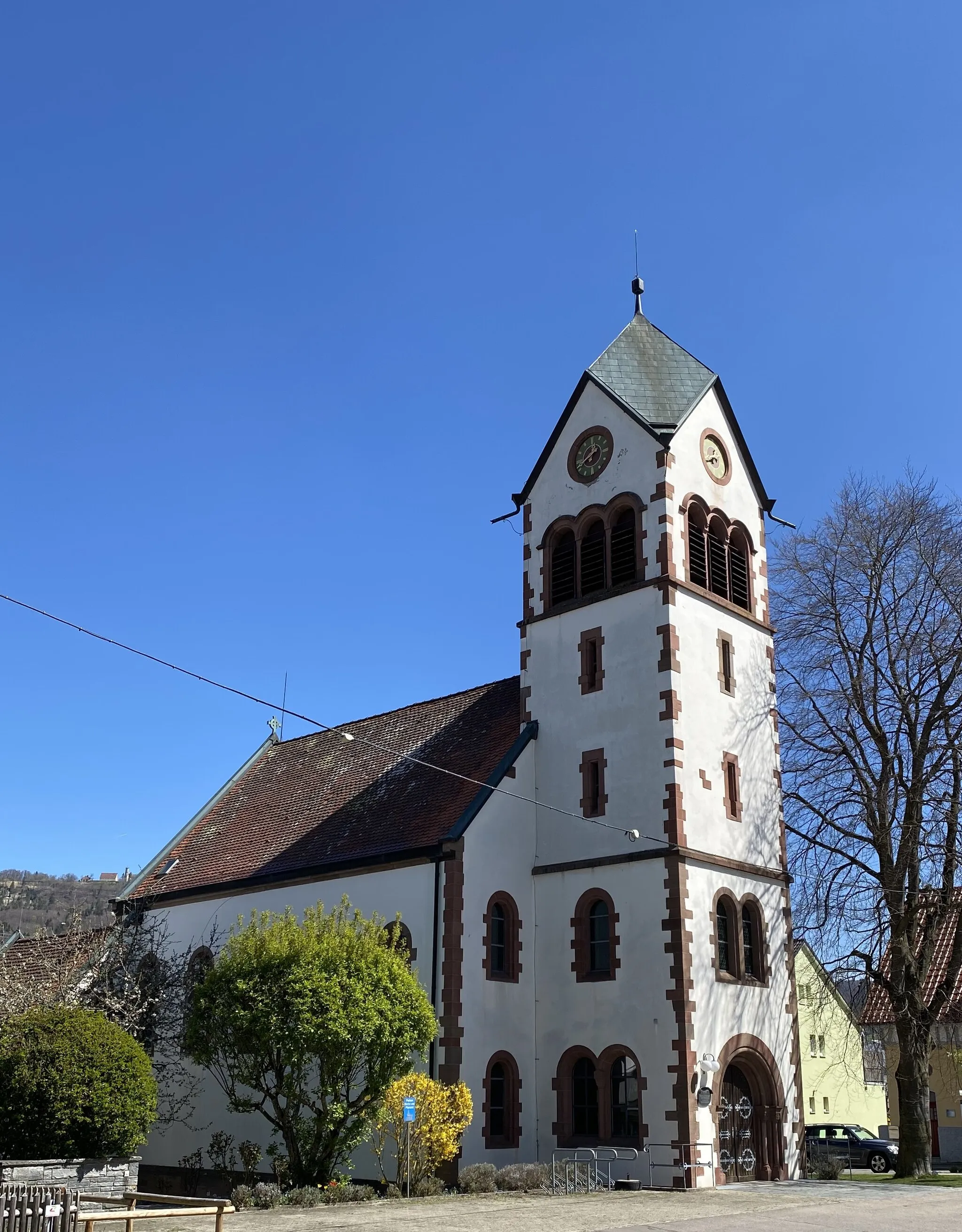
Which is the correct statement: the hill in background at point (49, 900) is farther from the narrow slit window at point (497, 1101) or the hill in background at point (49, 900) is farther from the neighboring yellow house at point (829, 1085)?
the neighboring yellow house at point (829, 1085)

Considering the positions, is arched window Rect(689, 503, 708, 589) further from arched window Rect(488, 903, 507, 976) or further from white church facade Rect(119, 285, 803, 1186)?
arched window Rect(488, 903, 507, 976)

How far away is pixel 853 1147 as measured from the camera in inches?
1388

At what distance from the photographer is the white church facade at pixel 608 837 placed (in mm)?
25047

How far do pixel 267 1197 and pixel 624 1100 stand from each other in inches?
316

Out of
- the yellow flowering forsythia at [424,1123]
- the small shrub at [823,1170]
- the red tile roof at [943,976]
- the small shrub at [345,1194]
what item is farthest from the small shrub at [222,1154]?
the red tile roof at [943,976]

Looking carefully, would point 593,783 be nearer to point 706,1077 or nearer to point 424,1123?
point 706,1077

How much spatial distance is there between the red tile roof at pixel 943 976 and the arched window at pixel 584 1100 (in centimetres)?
737

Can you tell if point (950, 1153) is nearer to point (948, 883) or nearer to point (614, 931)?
point (948, 883)

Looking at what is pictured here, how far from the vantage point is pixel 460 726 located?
1240 inches

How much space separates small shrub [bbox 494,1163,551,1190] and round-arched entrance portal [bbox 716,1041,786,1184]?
3847 millimetres

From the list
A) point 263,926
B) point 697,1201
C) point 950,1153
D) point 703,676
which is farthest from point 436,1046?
point 950,1153

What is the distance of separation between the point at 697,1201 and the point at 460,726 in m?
13.5

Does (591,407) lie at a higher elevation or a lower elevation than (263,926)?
higher

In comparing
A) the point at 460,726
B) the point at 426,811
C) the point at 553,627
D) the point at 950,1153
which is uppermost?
the point at 553,627
